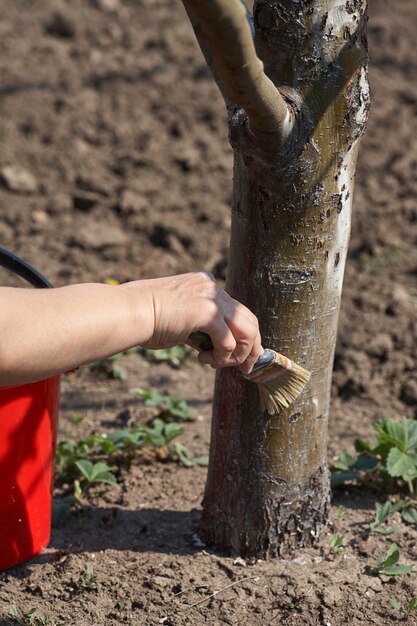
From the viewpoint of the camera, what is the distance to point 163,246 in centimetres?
414

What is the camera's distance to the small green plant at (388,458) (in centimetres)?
245

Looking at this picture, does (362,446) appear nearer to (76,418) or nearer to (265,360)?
(265,360)

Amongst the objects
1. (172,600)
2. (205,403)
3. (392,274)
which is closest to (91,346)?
(172,600)

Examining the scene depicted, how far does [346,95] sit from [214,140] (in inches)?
117

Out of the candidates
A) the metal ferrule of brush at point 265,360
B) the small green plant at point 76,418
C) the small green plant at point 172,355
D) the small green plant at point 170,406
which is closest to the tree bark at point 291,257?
the metal ferrule of brush at point 265,360

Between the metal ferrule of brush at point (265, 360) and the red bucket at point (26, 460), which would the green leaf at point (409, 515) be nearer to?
the metal ferrule of brush at point (265, 360)

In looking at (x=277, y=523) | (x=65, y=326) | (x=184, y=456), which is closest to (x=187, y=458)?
(x=184, y=456)

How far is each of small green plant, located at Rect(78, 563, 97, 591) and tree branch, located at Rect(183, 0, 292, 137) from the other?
1.10 metres

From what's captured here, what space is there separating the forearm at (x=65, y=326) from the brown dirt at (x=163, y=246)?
0.71 metres

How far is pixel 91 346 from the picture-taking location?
1744mm

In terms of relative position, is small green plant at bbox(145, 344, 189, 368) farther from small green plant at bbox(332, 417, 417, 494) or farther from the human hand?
the human hand

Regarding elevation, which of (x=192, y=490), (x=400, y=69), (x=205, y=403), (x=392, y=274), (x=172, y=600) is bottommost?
(x=172, y=600)

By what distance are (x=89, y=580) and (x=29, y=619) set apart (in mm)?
173

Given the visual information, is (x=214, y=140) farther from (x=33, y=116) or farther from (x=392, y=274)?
(x=392, y=274)
